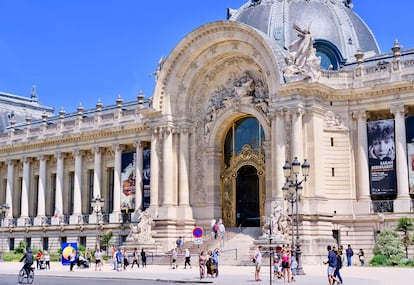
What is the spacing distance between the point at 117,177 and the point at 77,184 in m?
4.91

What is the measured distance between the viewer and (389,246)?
3866 centimetres

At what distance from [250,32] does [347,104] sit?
7.96 metres

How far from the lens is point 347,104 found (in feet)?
144

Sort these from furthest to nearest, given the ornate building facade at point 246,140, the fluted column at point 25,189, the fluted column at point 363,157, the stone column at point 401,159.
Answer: the fluted column at point 25,189 → the fluted column at point 363,157 → the ornate building facade at point 246,140 → the stone column at point 401,159

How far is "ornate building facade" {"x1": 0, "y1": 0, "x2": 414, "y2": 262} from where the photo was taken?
138ft

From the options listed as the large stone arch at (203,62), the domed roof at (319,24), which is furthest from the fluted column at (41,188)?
the domed roof at (319,24)

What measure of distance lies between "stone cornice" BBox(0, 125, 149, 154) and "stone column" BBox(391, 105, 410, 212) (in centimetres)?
2025

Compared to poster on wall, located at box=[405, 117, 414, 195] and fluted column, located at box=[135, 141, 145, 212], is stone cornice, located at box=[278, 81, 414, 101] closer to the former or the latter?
poster on wall, located at box=[405, 117, 414, 195]

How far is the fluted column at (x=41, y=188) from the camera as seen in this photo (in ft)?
Answer: 200

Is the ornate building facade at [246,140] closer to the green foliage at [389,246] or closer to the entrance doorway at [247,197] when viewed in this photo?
the entrance doorway at [247,197]

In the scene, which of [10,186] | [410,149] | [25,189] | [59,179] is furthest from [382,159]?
[10,186]

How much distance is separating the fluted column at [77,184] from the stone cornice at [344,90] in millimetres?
22836

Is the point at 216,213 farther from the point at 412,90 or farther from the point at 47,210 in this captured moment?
the point at 47,210

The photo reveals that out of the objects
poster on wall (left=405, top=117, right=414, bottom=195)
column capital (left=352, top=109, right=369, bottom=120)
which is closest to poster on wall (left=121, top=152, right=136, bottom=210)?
column capital (left=352, top=109, right=369, bottom=120)
